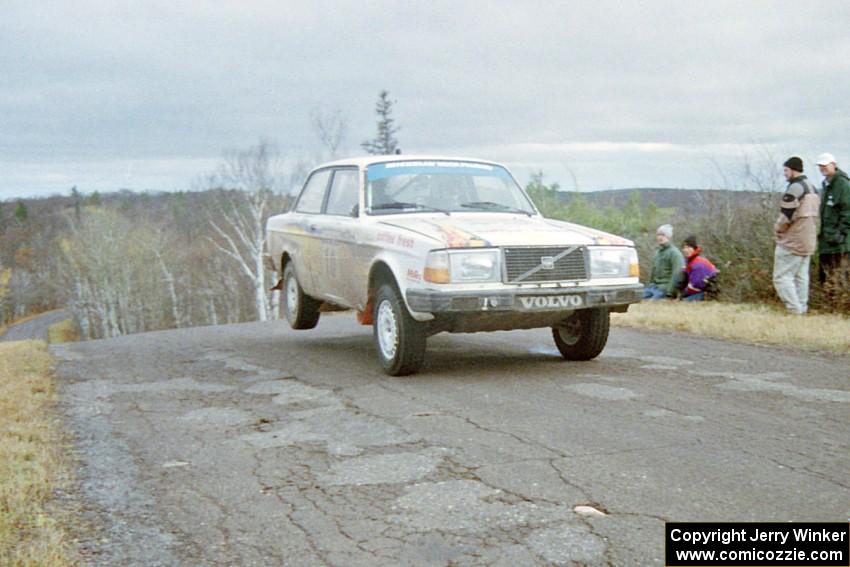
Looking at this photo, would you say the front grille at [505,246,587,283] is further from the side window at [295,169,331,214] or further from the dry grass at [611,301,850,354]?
the side window at [295,169,331,214]

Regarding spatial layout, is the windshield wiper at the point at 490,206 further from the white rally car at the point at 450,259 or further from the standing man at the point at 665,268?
the standing man at the point at 665,268

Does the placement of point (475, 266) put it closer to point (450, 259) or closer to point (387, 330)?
point (450, 259)

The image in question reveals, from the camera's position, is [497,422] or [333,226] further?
[333,226]

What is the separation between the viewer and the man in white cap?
9852mm

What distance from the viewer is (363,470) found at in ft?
14.3

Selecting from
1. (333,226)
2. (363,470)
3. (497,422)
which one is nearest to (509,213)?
(333,226)

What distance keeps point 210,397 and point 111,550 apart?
311 cm

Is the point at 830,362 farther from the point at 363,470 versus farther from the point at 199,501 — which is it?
the point at 199,501

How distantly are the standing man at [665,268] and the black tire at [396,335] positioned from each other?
23.9 feet

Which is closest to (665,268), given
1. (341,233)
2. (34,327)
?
(341,233)

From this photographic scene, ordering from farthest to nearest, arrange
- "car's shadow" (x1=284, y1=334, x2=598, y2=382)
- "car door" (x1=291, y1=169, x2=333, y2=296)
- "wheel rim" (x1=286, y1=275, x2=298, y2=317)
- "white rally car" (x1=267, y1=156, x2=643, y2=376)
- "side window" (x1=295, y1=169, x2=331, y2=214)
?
"wheel rim" (x1=286, y1=275, x2=298, y2=317) < "side window" (x1=295, y1=169, x2=331, y2=214) < "car door" (x1=291, y1=169, x2=333, y2=296) < "car's shadow" (x1=284, y1=334, x2=598, y2=382) < "white rally car" (x1=267, y1=156, x2=643, y2=376)

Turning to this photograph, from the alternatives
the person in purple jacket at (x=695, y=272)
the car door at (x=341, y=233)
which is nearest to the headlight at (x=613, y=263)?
the car door at (x=341, y=233)

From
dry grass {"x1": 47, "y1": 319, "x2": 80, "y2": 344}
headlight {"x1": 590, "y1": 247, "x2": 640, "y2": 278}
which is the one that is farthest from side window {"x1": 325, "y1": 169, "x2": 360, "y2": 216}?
dry grass {"x1": 47, "y1": 319, "x2": 80, "y2": 344}

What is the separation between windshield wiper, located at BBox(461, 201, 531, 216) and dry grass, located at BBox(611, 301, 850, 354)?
276cm
